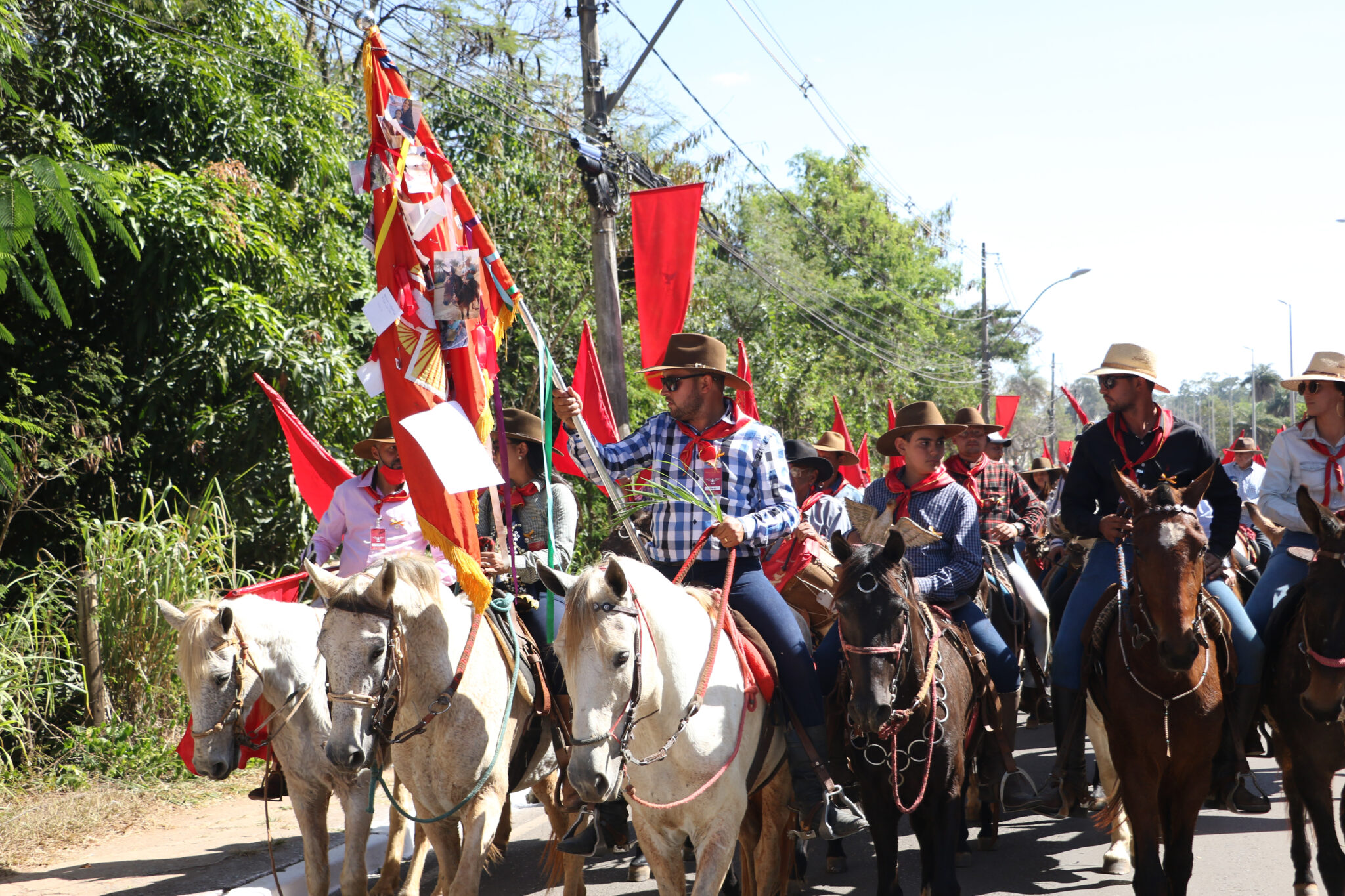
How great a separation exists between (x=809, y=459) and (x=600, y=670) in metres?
5.00

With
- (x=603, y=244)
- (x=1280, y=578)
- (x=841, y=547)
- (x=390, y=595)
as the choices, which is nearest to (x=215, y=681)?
(x=390, y=595)

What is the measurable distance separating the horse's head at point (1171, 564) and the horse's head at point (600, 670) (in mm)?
2274

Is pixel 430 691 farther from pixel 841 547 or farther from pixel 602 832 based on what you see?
pixel 841 547

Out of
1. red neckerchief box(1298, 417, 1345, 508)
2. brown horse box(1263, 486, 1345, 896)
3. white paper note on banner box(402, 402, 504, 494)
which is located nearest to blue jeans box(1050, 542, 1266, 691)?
brown horse box(1263, 486, 1345, 896)

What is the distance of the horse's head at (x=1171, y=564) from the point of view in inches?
179

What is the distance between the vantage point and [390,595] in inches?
187

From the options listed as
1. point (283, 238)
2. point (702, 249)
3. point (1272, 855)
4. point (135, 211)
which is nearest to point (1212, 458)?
point (1272, 855)

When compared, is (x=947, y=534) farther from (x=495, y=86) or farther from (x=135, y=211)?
(x=495, y=86)

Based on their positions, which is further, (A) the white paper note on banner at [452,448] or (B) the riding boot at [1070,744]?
(B) the riding boot at [1070,744]

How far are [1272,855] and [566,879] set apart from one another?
4.15 meters

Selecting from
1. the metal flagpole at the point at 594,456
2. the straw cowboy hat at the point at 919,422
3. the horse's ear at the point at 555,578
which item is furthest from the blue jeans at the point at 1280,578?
the horse's ear at the point at 555,578

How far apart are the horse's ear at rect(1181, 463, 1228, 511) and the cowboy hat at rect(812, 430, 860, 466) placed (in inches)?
229

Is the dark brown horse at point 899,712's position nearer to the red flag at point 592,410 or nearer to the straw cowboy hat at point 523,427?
the straw cowboy hat at point 523,427

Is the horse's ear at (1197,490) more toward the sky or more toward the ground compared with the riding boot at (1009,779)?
more toward the sky
